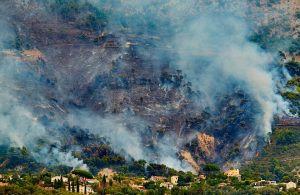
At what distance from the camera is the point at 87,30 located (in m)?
154

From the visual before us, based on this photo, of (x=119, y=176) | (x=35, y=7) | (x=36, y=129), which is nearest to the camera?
(x=119, y=176)

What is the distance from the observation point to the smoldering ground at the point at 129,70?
136250 mm

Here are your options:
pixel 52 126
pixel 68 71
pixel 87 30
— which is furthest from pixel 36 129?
pixel 87 30

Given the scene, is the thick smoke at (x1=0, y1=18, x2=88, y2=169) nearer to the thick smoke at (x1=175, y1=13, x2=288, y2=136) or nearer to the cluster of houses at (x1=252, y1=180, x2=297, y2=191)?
the cluster of houses at (x1=252, y1=180, x2=297, y2=191)

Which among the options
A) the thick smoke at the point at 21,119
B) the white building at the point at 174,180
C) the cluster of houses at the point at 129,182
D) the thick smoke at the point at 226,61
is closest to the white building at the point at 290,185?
the cluster of houses at the point at 129,182

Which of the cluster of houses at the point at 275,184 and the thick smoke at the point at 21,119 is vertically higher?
the thick smoke at the point at 21,119

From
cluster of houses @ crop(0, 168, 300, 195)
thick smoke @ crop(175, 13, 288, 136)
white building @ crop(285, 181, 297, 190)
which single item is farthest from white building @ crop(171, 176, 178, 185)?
thick smoke @ crop(175, 13, 288, 136)

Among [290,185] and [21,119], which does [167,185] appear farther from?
[21,119]

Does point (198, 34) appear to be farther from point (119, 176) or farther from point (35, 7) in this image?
point (119, 176)

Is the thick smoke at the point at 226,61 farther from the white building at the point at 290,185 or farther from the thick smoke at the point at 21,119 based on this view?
the thick smoke at the point at 21,119

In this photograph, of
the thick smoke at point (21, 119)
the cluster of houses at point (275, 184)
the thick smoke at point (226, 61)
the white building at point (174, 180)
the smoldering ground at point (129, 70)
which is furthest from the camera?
the thick smoke at point (226, 61)

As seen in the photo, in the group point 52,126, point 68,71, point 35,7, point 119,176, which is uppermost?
point 35,7

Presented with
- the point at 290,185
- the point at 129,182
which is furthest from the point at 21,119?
the point at 290,185

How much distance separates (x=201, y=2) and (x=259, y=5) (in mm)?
6954
